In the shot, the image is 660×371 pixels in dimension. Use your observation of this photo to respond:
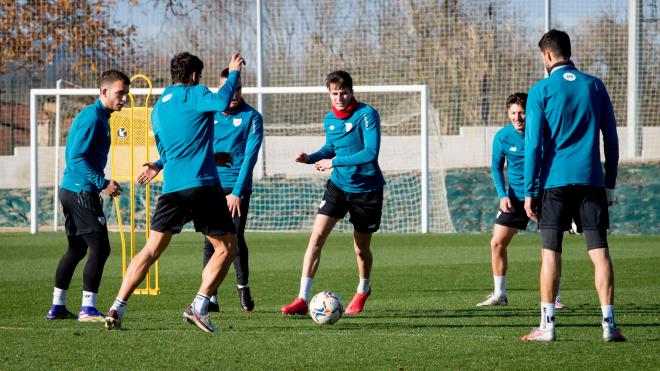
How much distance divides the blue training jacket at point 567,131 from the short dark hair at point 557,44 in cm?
11

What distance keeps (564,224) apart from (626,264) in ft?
24.7

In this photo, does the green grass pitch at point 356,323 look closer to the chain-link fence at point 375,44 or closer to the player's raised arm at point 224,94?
the player's raised arm at point 224,94

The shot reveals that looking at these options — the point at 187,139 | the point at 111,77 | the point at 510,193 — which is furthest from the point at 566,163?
the point at 111,77

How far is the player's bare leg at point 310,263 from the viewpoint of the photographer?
32.7ft

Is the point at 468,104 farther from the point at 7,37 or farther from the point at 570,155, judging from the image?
the point at 570,155

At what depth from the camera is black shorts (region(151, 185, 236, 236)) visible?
8.48 metres

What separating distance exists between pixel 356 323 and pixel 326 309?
13.3 inches

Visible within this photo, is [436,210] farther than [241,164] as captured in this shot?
Yes

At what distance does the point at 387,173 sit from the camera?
24906 millimetres

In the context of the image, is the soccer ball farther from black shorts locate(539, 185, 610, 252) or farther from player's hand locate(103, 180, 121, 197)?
black shorts locate(539, 185, 610, 252)

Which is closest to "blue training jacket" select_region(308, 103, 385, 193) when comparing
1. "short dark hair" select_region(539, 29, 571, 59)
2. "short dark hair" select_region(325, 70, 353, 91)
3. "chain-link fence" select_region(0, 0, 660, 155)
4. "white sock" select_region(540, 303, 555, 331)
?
"short dark hair" select_region(325, 70, 353, 91)

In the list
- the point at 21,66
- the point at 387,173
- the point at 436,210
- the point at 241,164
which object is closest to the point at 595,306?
the point at 241,164

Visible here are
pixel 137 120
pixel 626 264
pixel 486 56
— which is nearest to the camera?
pixel 137 120

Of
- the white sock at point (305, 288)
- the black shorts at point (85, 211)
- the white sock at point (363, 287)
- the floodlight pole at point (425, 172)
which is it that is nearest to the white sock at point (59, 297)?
the black shorts at point (85, 211)
